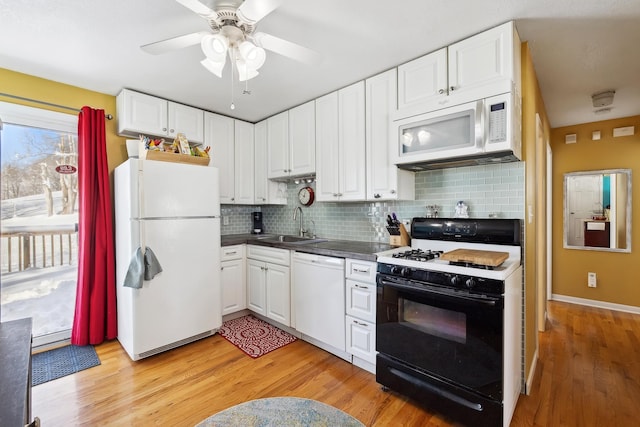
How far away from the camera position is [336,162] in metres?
2.91

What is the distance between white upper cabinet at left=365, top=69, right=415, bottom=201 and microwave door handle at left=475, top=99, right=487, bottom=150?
66cm

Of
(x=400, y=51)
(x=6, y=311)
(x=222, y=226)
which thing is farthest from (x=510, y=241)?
(x=6, y=311)

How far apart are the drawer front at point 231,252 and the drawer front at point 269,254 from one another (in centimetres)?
9

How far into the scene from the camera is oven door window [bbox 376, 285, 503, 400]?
1.63 metres

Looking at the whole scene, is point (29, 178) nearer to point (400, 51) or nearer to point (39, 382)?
point (39, 382)

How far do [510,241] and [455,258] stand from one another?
1.69ft

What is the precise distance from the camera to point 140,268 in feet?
7.86

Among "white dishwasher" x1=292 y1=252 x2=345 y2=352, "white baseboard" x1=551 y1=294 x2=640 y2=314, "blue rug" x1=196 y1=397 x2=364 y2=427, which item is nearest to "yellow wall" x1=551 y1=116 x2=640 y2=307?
"white baseboard" x1=551 y1=294 x2=640 y2=314

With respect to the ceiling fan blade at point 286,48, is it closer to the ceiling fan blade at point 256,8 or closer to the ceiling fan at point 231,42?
the ceiling fan at point 231,42

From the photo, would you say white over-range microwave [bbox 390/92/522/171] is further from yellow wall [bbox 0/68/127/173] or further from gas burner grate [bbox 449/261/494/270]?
yellow wall [bbox 0/68/127/173]

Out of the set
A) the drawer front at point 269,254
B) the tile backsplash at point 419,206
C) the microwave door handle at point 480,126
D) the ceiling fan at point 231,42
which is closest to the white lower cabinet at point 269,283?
the drawer front at point 269,254

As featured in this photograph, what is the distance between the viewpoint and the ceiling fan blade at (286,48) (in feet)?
5.41

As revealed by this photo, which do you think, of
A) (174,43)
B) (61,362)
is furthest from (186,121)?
(61,362)

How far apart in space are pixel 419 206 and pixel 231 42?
192 cm
